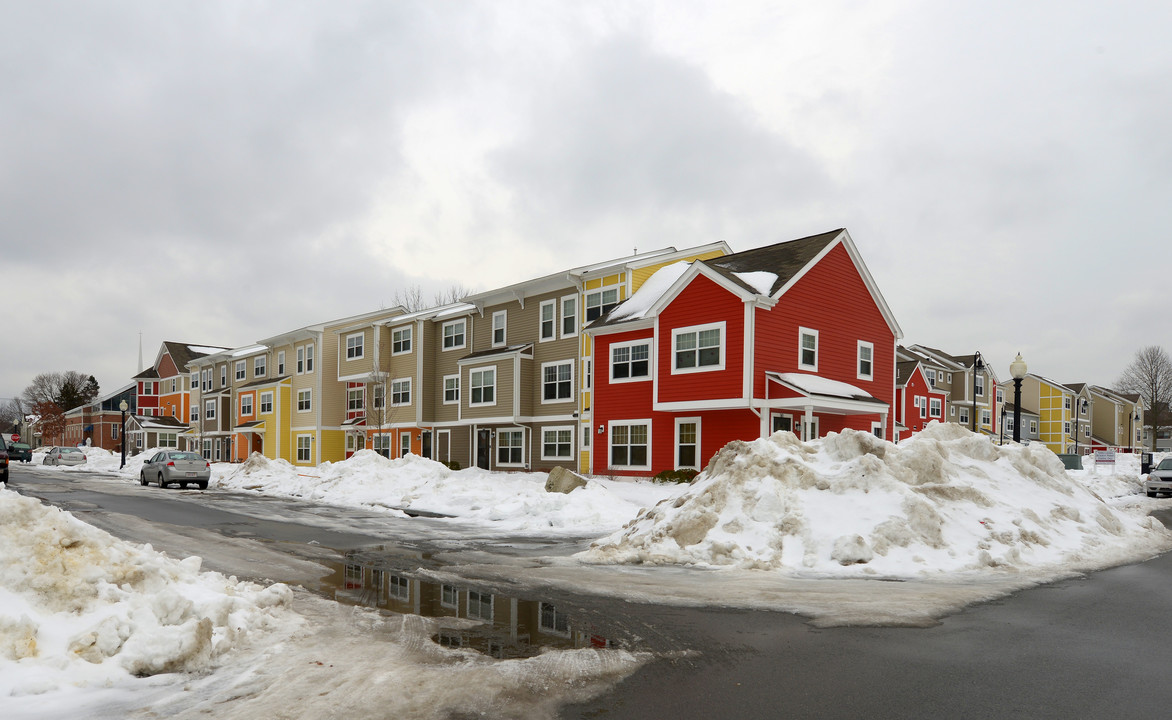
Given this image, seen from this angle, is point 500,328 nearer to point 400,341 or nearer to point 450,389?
point 450,389

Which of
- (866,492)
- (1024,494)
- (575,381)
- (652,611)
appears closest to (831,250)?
(575,381)

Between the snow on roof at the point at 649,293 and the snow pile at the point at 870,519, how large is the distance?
15301 millimetres

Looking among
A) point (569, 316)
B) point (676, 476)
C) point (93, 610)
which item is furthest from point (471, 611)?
point (569, 316)

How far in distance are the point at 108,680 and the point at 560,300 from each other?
1263 inches

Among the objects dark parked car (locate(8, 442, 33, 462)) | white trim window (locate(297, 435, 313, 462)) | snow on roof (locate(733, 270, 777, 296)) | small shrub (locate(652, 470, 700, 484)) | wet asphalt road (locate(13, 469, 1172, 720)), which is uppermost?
snow on roof (locate(733, 270, 777, 296))

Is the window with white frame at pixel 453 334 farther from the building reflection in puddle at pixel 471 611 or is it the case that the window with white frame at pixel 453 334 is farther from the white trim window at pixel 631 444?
the building reflection in puddle at pixel 471 611

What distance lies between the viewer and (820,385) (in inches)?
1113

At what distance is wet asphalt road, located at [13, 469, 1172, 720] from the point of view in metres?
5.75

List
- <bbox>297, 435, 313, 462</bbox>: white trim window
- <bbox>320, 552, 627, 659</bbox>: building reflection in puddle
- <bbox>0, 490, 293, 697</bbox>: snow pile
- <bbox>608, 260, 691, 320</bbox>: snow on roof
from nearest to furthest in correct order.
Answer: <bbox>0, 490, 293, 697</bbox>: snow pile → <bbox>320, 552, 627, 659</bbox>: building reflection in puddle → <bbox>608, 260, 691, 320</bbox>: snow on roof → <bbox>297, 435, 313, 462</bbox>: white trim window

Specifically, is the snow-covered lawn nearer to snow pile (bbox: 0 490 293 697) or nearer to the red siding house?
snow pile (bbox: 0 490 293 697)

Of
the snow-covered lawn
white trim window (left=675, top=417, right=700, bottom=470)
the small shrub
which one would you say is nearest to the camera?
the snow-covered lawn

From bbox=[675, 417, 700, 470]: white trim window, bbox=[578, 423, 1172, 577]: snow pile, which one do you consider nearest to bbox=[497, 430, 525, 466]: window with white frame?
bbox=[675, 417, 700, 470]: white trim window

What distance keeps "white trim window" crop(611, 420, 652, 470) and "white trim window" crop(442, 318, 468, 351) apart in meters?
14.4

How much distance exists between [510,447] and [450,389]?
611 centimetres
